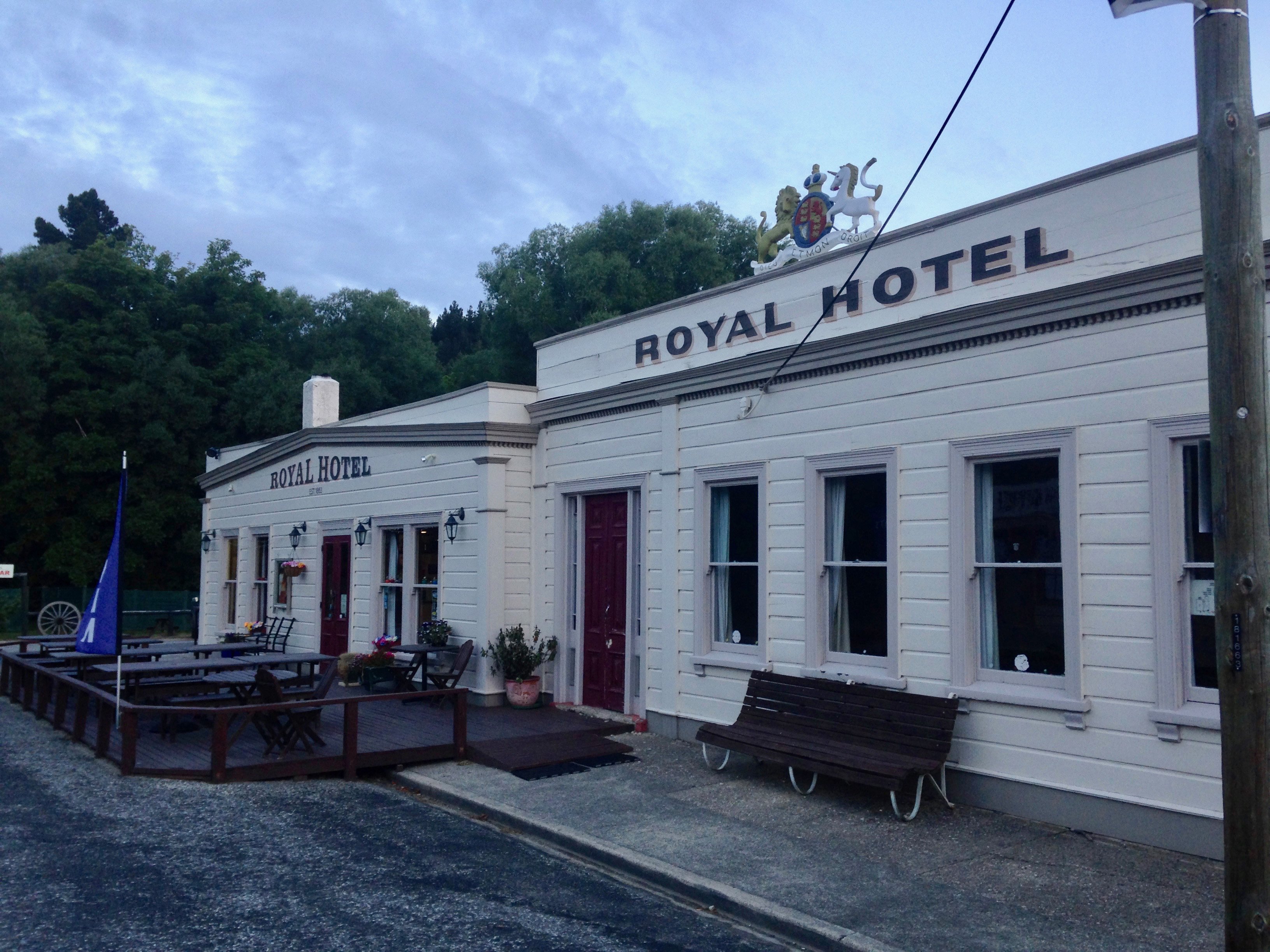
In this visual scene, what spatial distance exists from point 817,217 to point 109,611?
8.37 m

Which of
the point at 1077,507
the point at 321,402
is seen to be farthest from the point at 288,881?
the point at 321,402

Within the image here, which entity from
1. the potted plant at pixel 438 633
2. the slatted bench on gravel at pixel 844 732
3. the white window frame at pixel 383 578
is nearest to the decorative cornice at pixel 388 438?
the white window frame at pixel 383 578

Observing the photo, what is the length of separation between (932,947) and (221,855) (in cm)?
457

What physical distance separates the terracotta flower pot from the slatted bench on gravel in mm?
3585

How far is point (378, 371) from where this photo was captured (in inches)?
1725

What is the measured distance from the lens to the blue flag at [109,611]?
10367 mm

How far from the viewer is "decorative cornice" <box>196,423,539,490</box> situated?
1339 cm

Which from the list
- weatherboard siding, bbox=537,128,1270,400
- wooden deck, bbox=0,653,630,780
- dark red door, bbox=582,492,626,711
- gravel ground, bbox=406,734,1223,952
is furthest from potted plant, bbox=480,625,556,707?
weatherboard siding, bbox=537,128,1270,400

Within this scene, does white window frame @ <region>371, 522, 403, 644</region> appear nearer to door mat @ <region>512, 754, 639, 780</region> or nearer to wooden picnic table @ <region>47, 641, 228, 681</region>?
wooden picnic table @ <region>47, 641, 228, 681</region>

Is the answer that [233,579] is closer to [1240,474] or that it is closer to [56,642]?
[56,642]

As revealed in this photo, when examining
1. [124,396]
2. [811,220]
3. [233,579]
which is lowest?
[233,579]

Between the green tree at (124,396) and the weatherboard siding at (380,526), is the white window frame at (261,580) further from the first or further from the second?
the green tree at (124,396)

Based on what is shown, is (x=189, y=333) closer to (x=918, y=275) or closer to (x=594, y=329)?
(x=594, y=329)

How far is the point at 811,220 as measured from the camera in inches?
455
